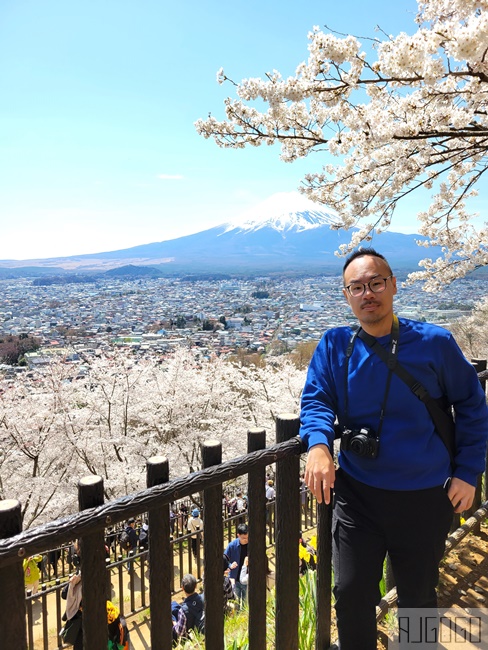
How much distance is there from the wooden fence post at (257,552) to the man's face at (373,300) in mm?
585

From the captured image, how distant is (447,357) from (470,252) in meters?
8.15

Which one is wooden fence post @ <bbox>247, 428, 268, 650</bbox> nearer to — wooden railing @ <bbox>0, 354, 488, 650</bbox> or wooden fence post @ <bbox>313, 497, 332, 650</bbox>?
wooden railing @ <bbox>0, 354, 488, 650</bbox>

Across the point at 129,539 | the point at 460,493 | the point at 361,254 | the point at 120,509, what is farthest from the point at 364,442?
the point at 129,539

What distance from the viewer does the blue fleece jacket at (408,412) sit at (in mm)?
1526

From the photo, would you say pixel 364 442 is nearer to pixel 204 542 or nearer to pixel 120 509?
pixel 204 542

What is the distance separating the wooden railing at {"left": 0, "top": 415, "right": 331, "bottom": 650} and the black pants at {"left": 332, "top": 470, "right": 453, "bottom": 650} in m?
0.21

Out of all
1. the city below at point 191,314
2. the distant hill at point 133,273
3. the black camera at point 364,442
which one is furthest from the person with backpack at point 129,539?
the distant hill at point 133,273

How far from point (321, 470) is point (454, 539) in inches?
67.7

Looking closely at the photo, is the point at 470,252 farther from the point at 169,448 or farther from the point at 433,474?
the point at 169,448

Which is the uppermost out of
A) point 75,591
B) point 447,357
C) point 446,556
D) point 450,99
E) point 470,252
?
point 450,99

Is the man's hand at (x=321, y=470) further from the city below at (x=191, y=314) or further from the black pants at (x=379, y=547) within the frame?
the city below at (x=191, y=314)

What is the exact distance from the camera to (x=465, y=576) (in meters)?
2.58

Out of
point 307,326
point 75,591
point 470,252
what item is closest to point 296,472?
point 75,591

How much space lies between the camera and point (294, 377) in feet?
53.8
